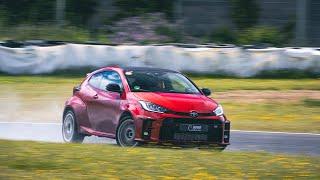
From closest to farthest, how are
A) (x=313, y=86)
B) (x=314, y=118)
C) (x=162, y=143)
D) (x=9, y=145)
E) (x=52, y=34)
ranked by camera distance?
(x=9, y=145) → (x=162, y=143) → (x=314, y=118) → (x=313, y=86) → (x=52, y=34)

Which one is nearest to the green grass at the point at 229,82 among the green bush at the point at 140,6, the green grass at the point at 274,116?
the green grass at the point at 274,116

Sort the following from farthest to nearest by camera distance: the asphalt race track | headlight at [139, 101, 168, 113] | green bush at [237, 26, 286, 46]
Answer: green bush at [237, 26, 286, 46], the asphalt race track, headlight at [139, 101, 168, 113]

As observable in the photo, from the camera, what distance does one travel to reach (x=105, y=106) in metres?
14.3

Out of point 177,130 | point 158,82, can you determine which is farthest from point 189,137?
point 158,82

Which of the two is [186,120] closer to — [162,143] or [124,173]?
[162,143]

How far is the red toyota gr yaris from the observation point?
43.8 feet

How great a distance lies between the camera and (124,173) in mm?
9477

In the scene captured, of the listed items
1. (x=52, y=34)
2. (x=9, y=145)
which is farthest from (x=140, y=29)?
(x=9, y=145)

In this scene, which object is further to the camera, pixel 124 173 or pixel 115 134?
pixel 115 134

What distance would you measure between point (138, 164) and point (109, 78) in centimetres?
506

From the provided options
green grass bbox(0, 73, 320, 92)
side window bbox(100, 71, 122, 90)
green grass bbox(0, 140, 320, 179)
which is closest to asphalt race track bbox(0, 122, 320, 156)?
side window bbox(100, 71, 122, 90)

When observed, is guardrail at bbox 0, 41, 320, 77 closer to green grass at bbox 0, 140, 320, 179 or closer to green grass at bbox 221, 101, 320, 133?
green grass at bbox 221, 101, 320, 133

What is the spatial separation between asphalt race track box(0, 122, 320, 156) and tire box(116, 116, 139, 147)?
2.08m

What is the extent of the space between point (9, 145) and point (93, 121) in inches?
147
